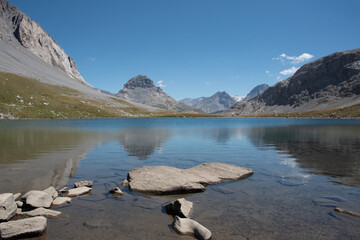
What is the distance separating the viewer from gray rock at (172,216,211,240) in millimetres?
9841

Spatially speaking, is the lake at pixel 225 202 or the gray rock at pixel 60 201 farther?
the gray rock at pixel 60 201

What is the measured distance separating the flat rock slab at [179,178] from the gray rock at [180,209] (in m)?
2.97

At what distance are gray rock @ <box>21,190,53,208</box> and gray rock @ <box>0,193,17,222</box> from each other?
818 mm

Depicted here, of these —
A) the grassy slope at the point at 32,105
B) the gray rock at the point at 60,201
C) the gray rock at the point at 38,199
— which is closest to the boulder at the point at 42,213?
the gray rock at the point at 38,199

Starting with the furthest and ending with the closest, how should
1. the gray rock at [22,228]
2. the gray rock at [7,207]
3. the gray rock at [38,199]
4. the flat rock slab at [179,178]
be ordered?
the flat rock slab at [179,178], the gray rock at [38,199], the gray rock at [7,207], the gray rock at [22,228]

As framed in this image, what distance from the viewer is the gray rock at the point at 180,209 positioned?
463 inches

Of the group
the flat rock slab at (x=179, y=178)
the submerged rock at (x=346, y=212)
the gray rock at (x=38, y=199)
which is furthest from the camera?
the flat rock slab at (x=179, y=178)

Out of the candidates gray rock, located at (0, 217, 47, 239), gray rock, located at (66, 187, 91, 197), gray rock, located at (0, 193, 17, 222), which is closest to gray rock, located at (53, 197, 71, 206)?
gray rock, located at (66, 187, 91, 197)

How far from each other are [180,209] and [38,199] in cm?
805

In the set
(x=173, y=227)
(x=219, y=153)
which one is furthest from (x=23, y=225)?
(x=219, y=153)

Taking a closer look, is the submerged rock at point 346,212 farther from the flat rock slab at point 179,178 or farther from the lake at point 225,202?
the flat rock slab at point 179,178

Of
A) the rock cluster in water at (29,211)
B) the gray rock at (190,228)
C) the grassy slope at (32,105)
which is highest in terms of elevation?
the grassy slope at (32,105)

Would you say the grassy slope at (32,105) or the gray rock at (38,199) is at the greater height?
the grassy slope at (32,105)

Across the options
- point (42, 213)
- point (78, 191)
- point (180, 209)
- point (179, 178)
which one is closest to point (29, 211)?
point (42, 213)
